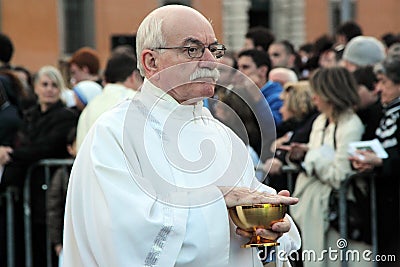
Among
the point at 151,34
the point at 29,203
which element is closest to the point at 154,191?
the point at 151,34

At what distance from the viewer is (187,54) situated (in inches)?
154

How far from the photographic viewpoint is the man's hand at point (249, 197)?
375 cm

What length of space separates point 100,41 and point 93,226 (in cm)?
2401

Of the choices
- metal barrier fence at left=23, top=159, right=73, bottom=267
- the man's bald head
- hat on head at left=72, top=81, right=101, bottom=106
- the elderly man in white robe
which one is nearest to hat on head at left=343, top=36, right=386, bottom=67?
hat on head at left=72, top=81, right=101, bottom=106

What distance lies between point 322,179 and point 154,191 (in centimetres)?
309

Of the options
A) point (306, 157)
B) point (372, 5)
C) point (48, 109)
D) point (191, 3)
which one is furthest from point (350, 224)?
point (372, 5)

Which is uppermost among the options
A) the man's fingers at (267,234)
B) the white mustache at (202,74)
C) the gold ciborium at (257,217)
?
the white mustache at (202,74)

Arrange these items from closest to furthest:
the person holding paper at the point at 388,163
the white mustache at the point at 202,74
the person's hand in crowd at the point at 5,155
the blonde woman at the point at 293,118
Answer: the white mustache at the point at 202,74, the person holding paper at the point at 388,163, the blonde woman at the point at 293,118, the person's hand in crowd at the point at 5,155

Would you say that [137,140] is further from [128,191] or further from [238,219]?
[238,219]

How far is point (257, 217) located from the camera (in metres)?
3.70

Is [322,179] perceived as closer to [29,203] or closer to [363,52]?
[363,52]

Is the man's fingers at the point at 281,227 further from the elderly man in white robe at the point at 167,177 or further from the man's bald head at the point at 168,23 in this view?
the man's bald head at the point at 168,23

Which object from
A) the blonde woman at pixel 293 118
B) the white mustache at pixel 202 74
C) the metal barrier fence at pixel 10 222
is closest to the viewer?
the white mustache at pixel 202 74

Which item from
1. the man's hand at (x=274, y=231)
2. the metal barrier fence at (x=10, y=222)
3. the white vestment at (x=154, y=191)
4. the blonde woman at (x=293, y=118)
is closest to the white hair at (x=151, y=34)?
the white vestment at (x=154, y=191)
